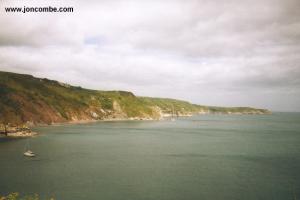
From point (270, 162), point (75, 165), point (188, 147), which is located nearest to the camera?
point (75, 165)

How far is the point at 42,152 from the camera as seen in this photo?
306ft

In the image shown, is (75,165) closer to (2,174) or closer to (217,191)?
(2,174)

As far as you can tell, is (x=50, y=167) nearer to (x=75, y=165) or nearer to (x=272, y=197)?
(x=75, y=165)

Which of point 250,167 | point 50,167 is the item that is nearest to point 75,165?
point 50,167

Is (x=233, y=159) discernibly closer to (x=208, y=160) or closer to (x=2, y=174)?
(x=208, y=160)

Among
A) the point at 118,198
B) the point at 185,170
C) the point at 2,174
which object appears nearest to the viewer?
the point at 118,198

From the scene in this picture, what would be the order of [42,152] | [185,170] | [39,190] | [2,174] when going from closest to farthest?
[39,190]
[2,174]
[185,170]
[42,152]

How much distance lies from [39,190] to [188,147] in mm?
67233

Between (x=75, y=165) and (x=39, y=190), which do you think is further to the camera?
(x=75, y=165)

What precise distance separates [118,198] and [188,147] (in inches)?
2542

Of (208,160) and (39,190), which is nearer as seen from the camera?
(39,190)

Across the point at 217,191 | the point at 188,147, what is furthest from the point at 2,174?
the point at 188,147

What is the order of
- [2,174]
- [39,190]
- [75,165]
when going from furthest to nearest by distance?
1. [75,165]
2. [2,174]
3. [39,190]

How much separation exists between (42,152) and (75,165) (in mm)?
22938
